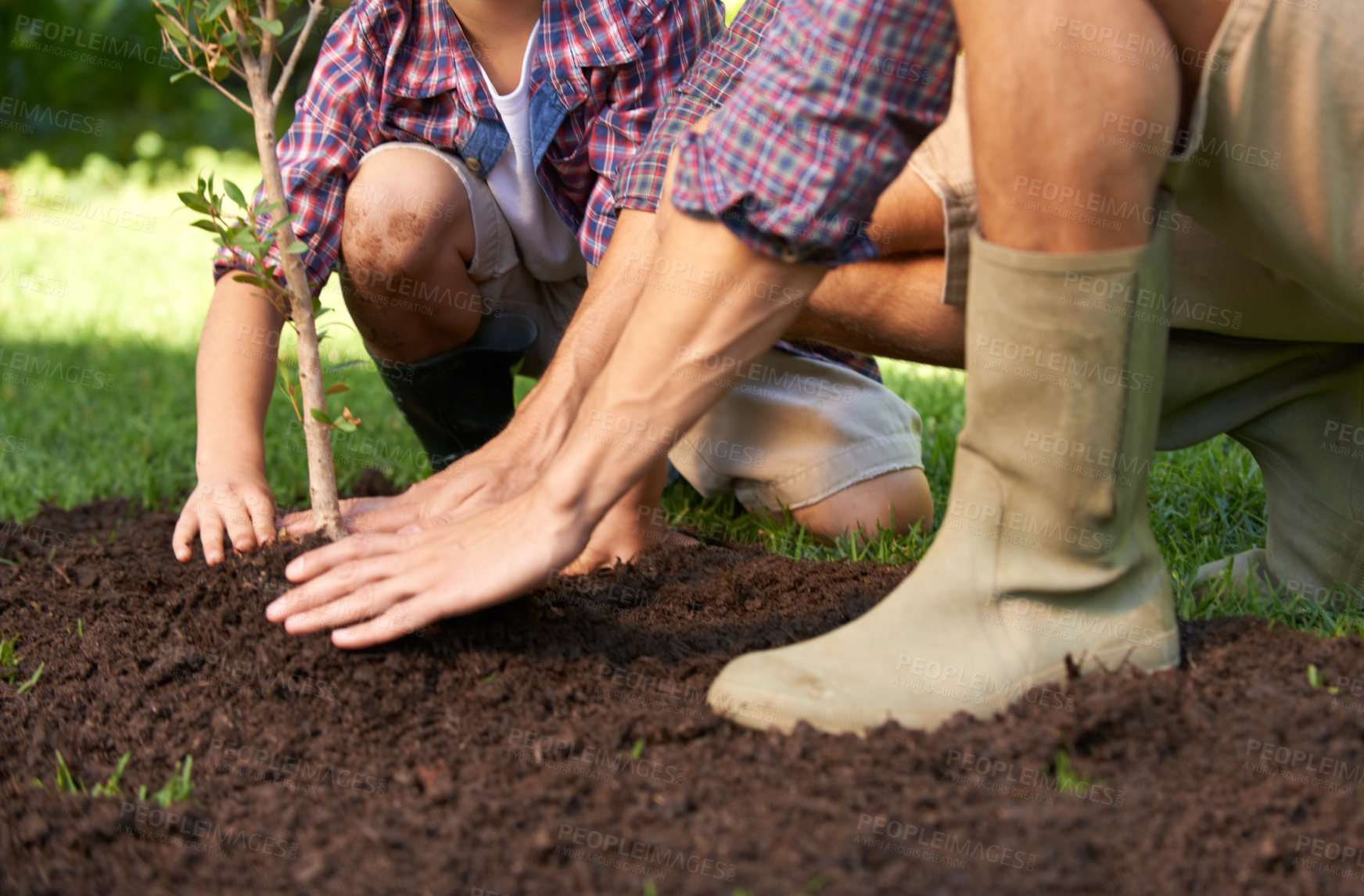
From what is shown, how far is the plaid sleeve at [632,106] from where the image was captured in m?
2.40

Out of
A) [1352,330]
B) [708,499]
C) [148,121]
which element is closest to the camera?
[1352,330]

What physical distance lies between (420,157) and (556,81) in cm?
37

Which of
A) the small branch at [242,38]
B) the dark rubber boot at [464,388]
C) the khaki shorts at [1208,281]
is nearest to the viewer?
the small branch at [242,38]

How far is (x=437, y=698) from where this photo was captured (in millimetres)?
1613

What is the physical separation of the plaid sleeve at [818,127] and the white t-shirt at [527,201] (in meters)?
1.14

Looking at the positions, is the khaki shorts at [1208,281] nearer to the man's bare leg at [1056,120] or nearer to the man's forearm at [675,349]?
the man's bare leg at [1056,120]

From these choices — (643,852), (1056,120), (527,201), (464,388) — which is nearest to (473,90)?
(527,201)

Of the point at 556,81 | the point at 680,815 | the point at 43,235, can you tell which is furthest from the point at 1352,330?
the point at 43,235

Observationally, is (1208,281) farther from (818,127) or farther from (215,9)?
(215,9)

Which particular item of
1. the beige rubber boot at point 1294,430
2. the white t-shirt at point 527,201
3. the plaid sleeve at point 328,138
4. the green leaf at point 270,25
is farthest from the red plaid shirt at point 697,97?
the beige rubber boot at point 1294,430

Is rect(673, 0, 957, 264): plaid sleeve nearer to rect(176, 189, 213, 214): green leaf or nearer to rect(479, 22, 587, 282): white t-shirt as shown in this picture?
rect(176, 189, 213, 214): green leaf

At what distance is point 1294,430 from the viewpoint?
2.04m

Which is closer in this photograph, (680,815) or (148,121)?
(680,815)

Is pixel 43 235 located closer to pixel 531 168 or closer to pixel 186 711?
pixel 531 168
